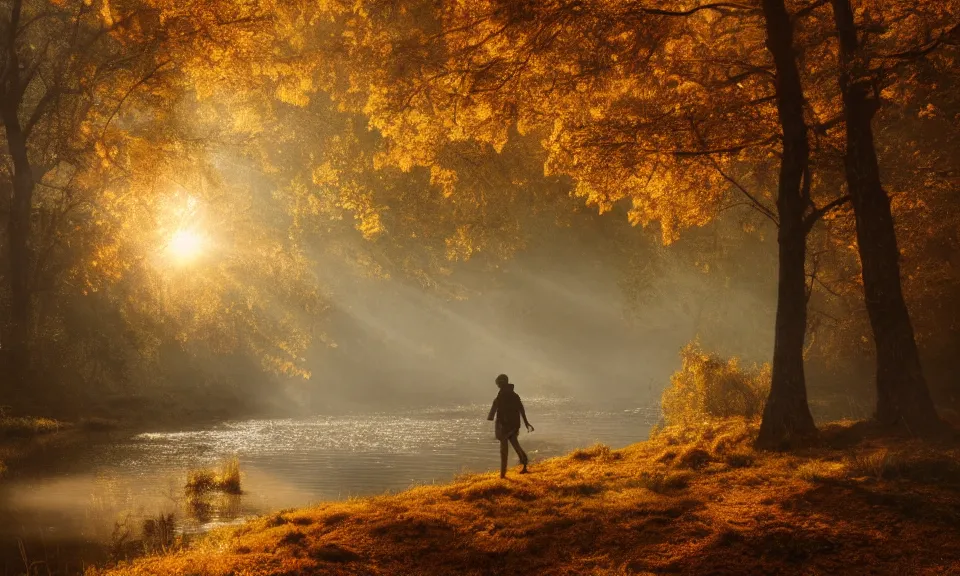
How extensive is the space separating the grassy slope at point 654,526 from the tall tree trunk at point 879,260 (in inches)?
48.8

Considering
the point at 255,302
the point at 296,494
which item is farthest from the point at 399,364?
the point at 296,494

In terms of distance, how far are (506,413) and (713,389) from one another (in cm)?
924

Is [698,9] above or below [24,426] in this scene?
above

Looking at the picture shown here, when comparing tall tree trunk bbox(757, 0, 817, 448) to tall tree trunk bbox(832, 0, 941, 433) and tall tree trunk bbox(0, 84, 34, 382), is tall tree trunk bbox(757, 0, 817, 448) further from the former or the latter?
tall tree trunk bbox(0, 84, 34, 382)

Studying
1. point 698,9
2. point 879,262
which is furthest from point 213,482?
point 879,262

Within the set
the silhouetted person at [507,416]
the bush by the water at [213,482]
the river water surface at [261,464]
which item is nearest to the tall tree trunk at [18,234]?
the river water surface at [261,464]

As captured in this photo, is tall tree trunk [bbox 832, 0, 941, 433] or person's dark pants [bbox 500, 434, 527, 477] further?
person's dark pants [bbox 500, 434, 527, 477]

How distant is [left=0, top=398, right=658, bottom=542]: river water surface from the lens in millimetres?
12562

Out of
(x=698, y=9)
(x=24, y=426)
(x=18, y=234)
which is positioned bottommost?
(x=24, y=426)

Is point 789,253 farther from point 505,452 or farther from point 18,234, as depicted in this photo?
point 18,234

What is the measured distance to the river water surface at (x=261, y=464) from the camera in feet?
41.2

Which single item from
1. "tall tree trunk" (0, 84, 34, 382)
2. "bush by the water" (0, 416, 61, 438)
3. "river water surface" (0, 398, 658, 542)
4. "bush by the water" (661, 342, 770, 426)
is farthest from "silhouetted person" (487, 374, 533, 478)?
"tall tree trunk" (0, 84, 34, 382)

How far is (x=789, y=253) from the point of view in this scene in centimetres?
1308

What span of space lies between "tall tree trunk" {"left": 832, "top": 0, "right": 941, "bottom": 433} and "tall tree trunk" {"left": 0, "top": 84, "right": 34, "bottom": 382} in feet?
77.2
